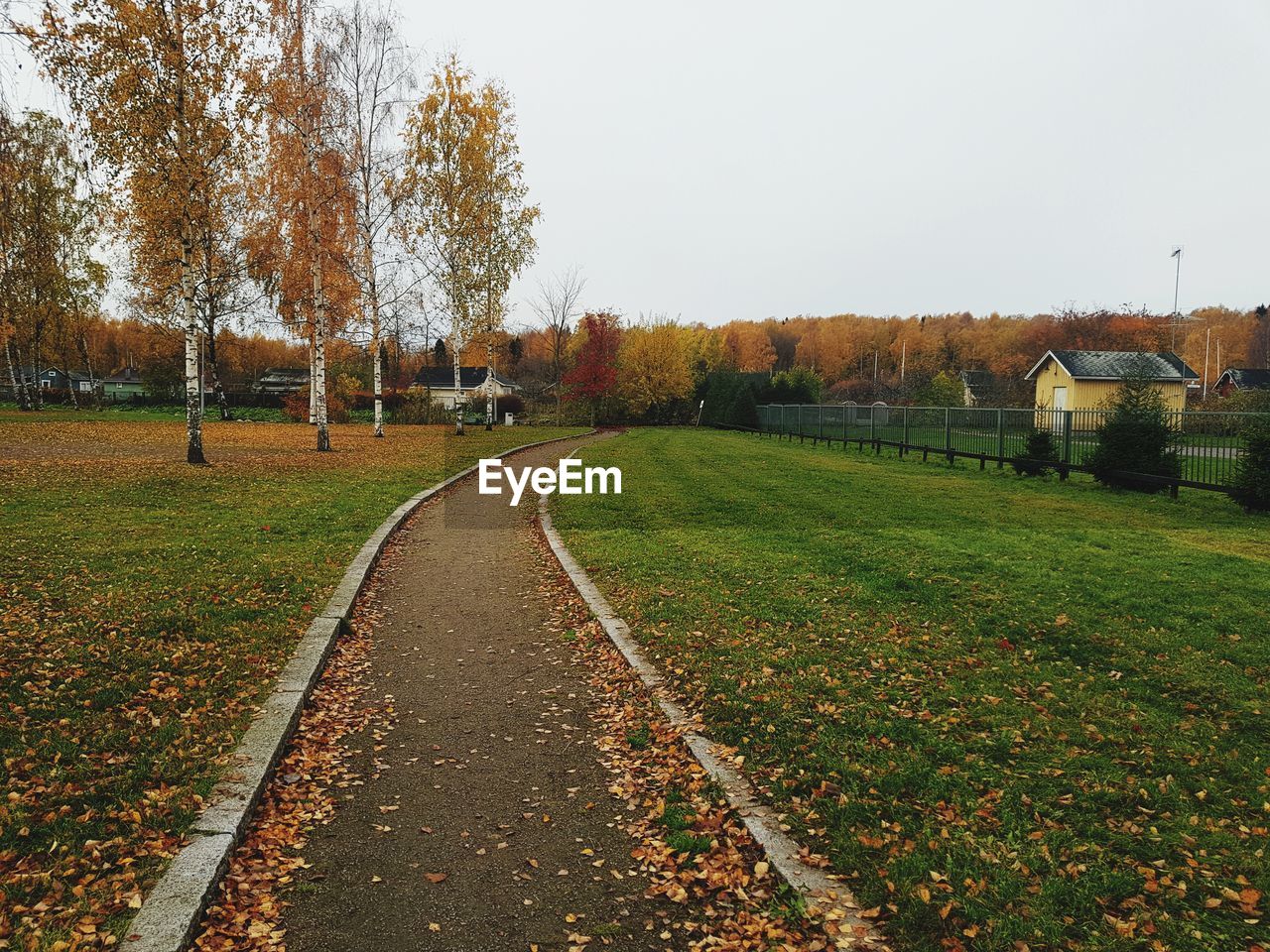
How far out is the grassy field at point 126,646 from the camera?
3408mm

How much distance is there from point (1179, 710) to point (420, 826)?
4719 millimetres

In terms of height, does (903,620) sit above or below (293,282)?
below

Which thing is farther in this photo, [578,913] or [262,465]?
[262,465]

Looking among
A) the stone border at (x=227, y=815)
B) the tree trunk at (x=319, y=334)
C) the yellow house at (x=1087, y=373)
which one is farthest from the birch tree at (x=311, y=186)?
the yellow house at (x=1087, y=373)

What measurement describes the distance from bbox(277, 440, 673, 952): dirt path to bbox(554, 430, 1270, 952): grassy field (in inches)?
37.5

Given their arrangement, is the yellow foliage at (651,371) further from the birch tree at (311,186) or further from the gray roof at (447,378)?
the gray roof at (447,378)

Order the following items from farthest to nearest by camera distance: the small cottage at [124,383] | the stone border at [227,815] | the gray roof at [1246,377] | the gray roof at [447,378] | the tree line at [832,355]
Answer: the small cottage at [124,383], the gray roof at [447,378], the gray roof at [1246,377], the tree line at [832,355], the stone border at [227,815]

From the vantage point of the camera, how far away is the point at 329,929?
10.4 ft

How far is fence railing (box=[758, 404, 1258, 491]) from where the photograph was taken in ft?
48.9

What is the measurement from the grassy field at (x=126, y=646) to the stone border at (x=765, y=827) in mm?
2677

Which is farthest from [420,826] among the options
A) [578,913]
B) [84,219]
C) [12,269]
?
[84,219]

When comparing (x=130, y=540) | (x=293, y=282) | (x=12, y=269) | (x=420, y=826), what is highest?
(x=12, y=269)

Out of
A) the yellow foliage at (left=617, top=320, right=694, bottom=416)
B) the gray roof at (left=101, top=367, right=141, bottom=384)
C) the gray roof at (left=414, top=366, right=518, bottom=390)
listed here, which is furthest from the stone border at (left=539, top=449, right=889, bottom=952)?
the gray roof at (left=101, top=367, right=141, bottom=384)

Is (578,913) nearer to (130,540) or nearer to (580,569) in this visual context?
(580,569)
